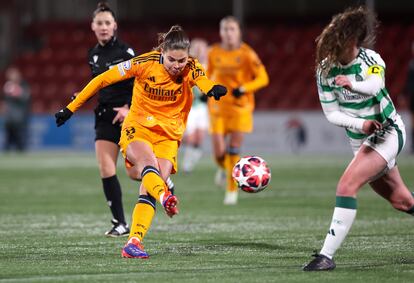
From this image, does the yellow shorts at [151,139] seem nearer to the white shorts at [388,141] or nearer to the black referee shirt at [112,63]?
the black referee shirt at [112,63]

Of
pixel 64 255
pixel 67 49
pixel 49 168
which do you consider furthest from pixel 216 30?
pixel 64 255

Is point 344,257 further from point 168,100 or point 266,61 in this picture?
point 266,61

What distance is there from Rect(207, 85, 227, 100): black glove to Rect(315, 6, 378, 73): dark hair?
1.03 metres

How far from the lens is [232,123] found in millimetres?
14156

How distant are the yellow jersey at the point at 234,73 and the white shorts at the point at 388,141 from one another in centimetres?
647

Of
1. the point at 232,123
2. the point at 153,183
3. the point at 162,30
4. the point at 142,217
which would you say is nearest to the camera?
the point at 153,183

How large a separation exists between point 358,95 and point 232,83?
22.8ft

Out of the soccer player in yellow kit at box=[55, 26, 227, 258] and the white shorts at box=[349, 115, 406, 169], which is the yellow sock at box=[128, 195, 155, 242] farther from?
the white shorts at box=[349, 115, 406, 169]

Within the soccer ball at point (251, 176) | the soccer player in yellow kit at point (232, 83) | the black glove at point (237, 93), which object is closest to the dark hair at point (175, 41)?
the soccer ball at point (251, 176)

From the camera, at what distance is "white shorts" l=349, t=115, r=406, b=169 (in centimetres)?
754

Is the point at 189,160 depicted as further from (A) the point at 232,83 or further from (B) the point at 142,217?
(B) the point at 142,217

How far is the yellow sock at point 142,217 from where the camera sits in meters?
8.23

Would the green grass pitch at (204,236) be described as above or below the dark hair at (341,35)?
below

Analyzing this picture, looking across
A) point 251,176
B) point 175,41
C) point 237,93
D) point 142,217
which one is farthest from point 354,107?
point 237,93
